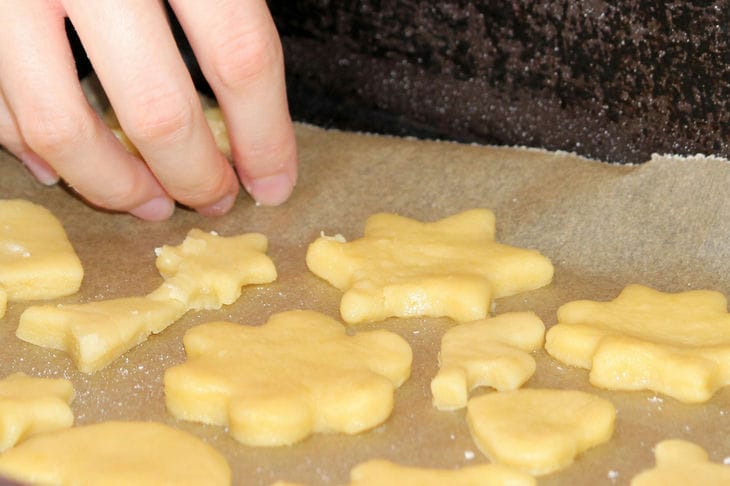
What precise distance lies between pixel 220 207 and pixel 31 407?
425mm

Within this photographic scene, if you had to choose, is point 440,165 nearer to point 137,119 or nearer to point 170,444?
point 137,119

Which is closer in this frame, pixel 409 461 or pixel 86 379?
pixel 409 461

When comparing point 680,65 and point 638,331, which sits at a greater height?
point 680,65

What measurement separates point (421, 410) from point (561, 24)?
1.81ft

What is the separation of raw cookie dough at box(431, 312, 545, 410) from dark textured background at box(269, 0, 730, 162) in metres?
0.36

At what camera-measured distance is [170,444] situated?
2.88ft

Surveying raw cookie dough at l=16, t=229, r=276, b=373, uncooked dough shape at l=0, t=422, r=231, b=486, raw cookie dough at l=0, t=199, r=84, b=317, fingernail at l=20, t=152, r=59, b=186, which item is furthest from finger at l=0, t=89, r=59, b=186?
uncooked dough shape at l=0, t=422, r=231, b=486

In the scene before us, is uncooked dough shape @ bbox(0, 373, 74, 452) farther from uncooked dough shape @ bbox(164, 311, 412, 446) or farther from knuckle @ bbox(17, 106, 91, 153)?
knuckle @ bbox(17, 106, 91, 153)

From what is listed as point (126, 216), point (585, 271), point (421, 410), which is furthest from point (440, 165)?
point (421, 410)

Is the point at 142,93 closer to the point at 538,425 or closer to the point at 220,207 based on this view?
the point at 220,207

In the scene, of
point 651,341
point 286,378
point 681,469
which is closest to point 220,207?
point 286,378

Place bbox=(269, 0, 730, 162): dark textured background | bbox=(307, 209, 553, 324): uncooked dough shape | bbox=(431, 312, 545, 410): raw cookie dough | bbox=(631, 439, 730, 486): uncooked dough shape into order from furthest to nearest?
bbox=(269, 0, 730, 162): dark textured background, bbox=(307, 209, 553, 324): uncooked dough shape, bbox=(431, 312, 545, 410): raw cookie dough, bbox=(631, 439, 730, 486): uncooked dough shape

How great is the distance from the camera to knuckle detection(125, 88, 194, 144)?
1.12 metres

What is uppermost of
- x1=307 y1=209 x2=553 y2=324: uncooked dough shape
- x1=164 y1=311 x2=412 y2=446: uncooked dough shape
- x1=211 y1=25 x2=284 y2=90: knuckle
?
x1=211 y1=25 x2=284 y2=90: knuckle
